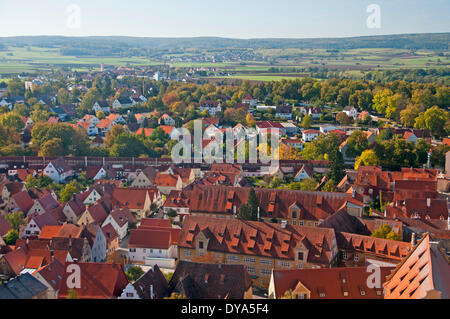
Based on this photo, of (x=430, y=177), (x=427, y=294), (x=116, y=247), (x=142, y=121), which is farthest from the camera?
(x=142, y=121)

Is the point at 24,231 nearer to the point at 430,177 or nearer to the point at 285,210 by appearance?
the point at 285,210

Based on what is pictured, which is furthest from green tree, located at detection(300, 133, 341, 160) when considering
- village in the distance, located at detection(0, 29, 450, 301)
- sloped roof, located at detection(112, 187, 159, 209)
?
sloped roof, located at detection(112, 187, 159, 209)

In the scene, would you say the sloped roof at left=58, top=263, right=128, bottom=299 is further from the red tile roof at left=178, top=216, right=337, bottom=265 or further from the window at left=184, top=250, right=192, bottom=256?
the red tile roof at left=178, top=216, right=337, bottom=265

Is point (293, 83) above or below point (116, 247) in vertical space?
above

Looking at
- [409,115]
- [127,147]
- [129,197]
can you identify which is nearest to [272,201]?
[129,197]

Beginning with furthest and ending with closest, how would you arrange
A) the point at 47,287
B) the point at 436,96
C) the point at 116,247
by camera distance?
the point at 436,96, the point at 116,247, the point at 47,287

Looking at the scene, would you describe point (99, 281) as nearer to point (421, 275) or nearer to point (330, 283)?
point (330, 283)

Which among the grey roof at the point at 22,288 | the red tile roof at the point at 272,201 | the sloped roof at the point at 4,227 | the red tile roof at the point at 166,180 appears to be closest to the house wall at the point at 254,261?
the red tile roof at the point at 272,201

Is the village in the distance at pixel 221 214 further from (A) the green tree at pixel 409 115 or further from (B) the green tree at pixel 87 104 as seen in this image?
(B) the green tree at pixel 87 104

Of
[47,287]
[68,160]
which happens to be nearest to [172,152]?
[68,160]
